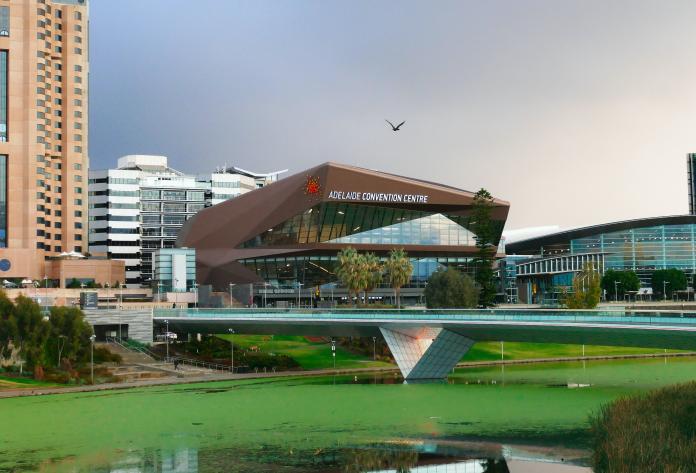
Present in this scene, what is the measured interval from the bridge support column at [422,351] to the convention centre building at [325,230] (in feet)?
216

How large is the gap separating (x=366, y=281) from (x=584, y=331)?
201 ft

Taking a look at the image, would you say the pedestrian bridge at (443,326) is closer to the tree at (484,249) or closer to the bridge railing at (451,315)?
the bridge railing at (451,315)

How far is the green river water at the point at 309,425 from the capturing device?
176 feet

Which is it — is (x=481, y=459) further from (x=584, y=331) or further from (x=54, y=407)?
(x=54, y=407)

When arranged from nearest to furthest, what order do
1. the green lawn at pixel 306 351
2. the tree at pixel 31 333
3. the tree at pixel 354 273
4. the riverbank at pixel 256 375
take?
the riverbank at pixel 256 375 → the tree at pixel 31 333 → the green lawn at pixel 306 351 → the tree at pixel 354 273

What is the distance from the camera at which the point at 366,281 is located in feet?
461

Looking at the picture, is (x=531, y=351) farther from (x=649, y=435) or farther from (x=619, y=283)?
(x=649, y=435)

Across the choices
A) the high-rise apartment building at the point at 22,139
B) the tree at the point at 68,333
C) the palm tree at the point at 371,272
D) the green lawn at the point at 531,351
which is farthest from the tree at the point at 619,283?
the tree at the point at 68,333

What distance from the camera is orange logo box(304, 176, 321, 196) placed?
166 meters

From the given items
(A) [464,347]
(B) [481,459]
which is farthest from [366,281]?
(B) [481,459]

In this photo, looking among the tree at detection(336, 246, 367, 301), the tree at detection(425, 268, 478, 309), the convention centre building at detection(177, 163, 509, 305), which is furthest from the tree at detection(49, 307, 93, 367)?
the convention centre building at detection(177, 163, 509, 305)

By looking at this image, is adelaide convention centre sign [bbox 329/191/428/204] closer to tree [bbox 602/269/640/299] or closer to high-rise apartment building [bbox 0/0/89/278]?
tree [bbox 602/269/640/299]

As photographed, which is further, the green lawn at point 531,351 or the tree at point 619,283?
the tree at point 619,283

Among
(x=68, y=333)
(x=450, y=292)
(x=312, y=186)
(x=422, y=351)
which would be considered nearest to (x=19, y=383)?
(x=68, y=333)
